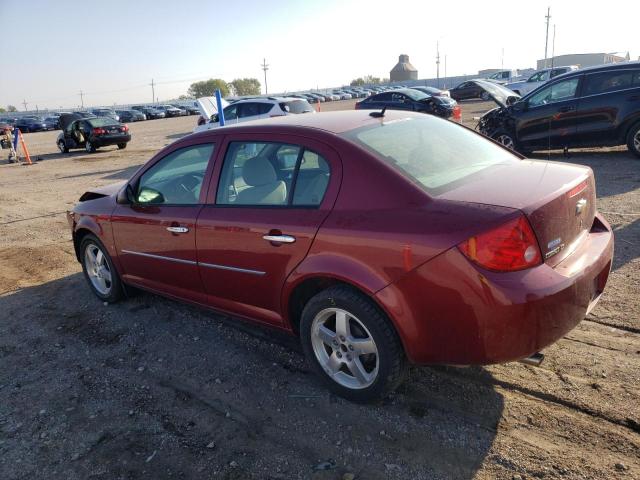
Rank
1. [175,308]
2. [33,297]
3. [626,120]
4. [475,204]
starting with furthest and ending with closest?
1. [626,120]
2. [33,297]
3. [175,308]
4. [475,204]

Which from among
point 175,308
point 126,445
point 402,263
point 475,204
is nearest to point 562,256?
point 475,204

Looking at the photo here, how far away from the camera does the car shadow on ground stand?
263 centimetres

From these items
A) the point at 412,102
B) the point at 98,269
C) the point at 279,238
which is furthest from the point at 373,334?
the point at 412,102

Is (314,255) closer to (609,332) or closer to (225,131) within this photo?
(225,131)

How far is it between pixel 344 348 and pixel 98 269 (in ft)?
10.1

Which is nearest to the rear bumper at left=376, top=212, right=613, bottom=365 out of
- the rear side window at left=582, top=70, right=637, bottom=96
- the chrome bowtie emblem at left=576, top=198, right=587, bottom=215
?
the chrome bowtie emblem at left=576, top=198, right=587, bottom=215

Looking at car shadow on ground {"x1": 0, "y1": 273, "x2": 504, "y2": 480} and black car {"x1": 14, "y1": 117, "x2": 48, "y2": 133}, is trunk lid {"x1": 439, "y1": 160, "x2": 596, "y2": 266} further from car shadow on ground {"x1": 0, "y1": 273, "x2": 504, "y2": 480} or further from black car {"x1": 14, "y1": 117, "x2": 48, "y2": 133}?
black car {"x1": 14, "y1": 117, "x2": 48, "y2": 133}

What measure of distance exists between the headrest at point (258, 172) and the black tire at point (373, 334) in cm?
96

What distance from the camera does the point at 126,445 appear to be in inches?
112

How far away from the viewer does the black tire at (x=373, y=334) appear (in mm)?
2740

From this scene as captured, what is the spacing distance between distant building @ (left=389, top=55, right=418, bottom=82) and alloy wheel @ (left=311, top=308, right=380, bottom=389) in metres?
119

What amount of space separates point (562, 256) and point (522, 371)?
96cm

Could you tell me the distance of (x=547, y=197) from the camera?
259 cm

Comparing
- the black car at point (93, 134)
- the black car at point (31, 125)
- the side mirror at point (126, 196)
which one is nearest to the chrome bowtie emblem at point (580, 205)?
the side mirror at point (126, 196)
